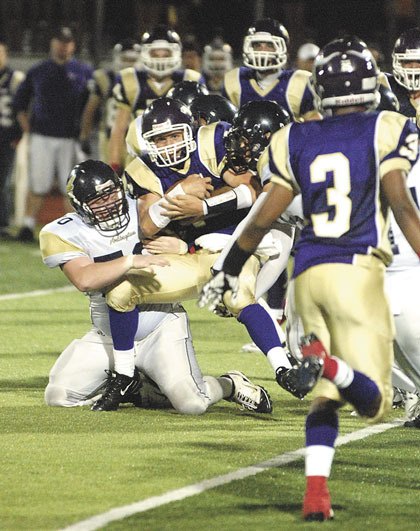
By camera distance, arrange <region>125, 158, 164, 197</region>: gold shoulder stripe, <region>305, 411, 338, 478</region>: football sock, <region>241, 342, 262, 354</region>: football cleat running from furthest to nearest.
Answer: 1. <region>241, 342, 262, 354</region>: football cleat
2. <region>125, 158, 164, 197</region>: gold shoulder stripe
3. <region>305, 411, 338, 478</region>: football sock

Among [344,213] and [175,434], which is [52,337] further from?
[344,213]

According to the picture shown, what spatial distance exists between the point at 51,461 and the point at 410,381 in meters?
1.38

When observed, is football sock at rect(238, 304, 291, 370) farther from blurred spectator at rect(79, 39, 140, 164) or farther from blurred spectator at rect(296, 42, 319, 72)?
blurred spectator at rect(296, 42, 319, 72)

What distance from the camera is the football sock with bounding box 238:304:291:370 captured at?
5.57 metres

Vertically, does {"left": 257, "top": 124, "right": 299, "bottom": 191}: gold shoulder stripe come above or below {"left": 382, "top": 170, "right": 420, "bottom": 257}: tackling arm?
above

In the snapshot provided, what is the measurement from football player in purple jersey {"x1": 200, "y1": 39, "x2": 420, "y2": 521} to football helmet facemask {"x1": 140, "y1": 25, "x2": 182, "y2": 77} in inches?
202

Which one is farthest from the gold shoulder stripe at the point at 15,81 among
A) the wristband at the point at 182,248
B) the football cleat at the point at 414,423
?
the football cleat at the point at 414,423

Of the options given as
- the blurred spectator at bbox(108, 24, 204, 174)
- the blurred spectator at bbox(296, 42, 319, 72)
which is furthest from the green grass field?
the blurred spectator at bbox(296, 42, 319, 72)

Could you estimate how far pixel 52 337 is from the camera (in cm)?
789

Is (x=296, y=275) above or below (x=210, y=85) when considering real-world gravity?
above

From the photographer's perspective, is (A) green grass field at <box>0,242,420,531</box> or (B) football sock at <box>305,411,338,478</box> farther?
(A) green grass field at <box>0,242,420,531</box>

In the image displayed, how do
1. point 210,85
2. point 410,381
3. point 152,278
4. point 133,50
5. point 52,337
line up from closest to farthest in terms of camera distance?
point 410,381, point 152,278, point 52,337, point 133,50, point 210,85

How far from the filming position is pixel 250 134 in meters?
5.70

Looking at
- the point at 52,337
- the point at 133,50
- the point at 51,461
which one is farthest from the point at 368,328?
the point at 133,50
